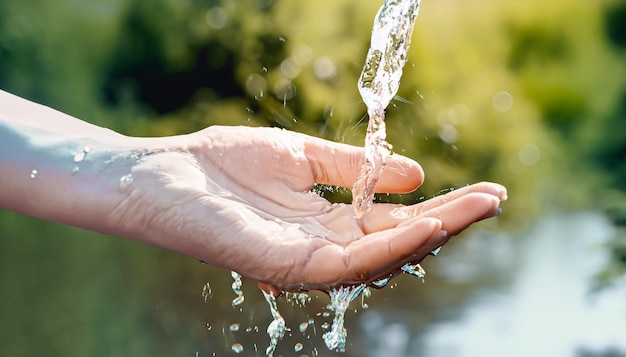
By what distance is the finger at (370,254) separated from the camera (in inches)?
27.9

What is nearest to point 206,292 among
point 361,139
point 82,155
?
point 361,139

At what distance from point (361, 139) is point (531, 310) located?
0.85m

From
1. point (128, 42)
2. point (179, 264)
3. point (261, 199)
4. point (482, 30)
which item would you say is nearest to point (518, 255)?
point (482, 30)

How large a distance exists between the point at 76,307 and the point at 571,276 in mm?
1841

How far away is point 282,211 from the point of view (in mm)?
901

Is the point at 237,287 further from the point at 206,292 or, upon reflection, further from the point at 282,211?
the point at 206,292

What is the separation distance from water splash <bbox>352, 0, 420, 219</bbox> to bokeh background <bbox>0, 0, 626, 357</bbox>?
1.29 meters

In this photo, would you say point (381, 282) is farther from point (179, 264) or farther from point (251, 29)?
point (251, 29)

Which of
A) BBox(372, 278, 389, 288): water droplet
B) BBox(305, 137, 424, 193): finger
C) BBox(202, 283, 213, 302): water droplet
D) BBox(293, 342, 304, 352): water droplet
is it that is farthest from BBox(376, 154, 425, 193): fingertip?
BBox(202, 283, 213, 302): water droplet

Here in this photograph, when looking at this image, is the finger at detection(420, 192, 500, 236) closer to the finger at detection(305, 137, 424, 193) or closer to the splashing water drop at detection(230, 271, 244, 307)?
the finger at detection(305, 137, 424, 193)

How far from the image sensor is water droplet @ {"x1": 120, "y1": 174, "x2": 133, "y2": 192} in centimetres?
85

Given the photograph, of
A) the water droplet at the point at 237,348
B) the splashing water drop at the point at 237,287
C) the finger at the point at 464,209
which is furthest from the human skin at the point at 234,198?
the water droplet at the point at 237,348

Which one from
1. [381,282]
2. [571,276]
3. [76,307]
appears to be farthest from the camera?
[571,276]

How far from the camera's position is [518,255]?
3.12m
